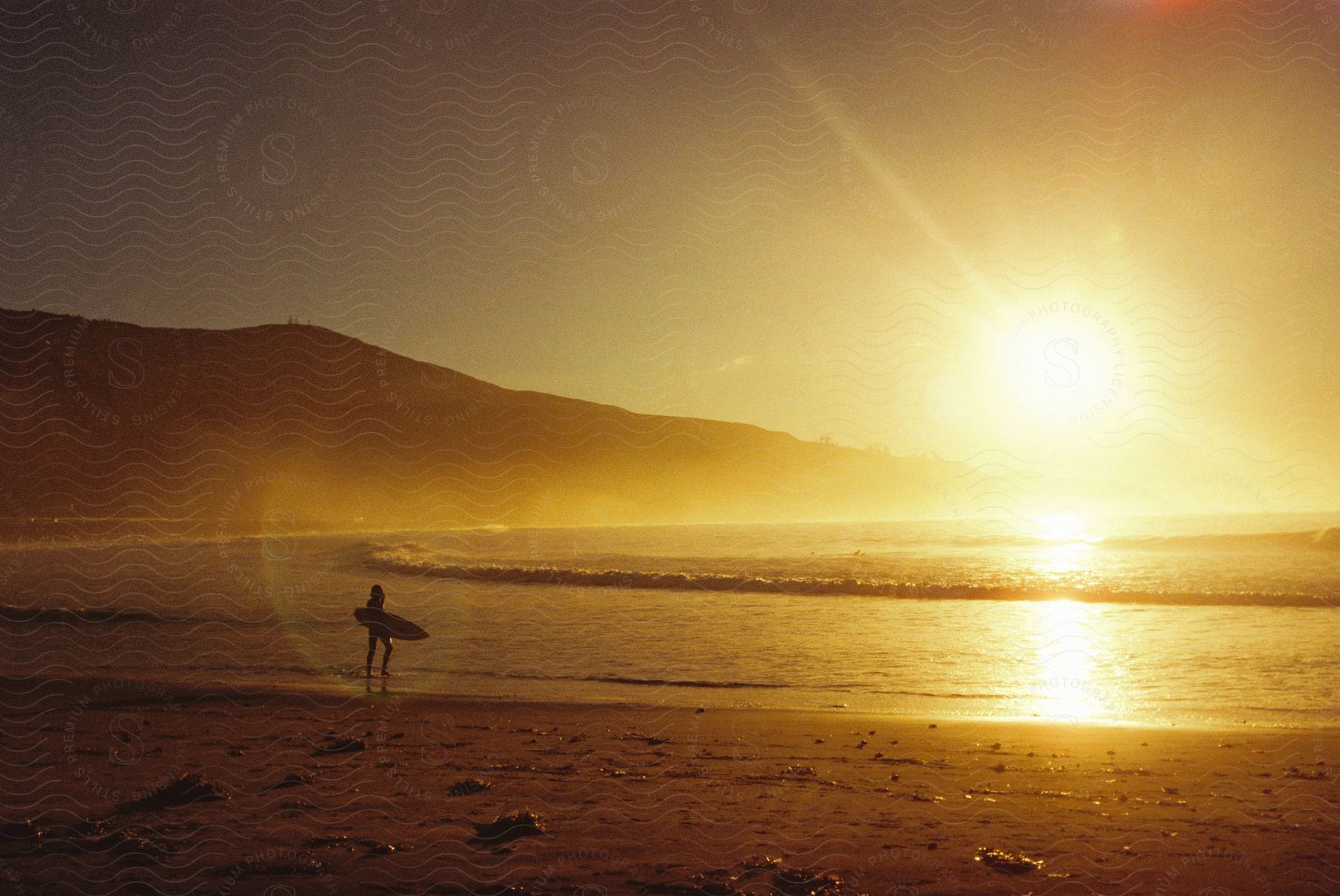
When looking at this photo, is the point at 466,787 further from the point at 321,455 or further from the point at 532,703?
the point at 321,455

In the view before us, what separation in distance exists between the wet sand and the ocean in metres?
1.80

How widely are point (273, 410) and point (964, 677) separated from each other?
244 ft

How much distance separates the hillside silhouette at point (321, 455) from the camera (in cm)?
6856

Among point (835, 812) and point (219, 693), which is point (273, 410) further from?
point (835, 812)

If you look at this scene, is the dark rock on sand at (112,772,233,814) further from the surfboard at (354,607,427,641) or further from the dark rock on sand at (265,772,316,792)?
the surfboard at (354,607,427,641)

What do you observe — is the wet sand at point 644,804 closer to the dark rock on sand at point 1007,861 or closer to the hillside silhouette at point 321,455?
the dark rock on sand at point 1007,861

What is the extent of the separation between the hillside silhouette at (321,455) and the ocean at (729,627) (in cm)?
3142

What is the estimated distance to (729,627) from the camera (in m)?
18.2

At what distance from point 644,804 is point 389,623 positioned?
22.7 ft

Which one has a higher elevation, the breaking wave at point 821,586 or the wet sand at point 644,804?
the breaking wave at point 821,586

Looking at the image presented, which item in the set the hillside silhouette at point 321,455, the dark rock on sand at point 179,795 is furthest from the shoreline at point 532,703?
the hillside silhouette at point 321,455

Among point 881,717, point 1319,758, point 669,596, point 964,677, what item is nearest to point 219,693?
point 881,717

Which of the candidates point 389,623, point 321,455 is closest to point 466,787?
point 389,623

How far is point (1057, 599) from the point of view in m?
24.7
